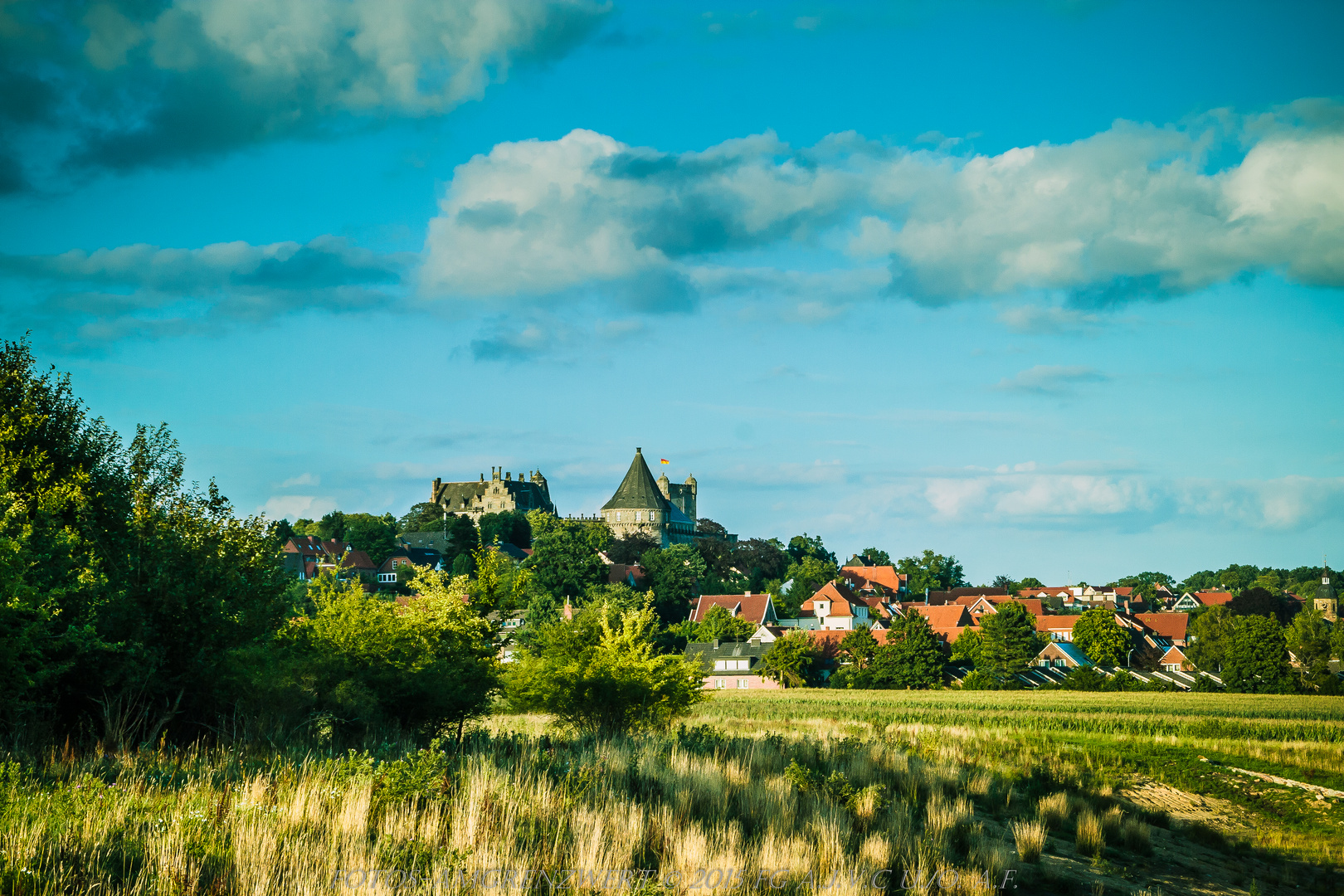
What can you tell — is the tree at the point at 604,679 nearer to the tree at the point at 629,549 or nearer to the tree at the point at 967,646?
the tree at the point at 967,646

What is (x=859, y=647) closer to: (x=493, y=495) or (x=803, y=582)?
(x=803, y=582)

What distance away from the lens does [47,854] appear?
6.80 m

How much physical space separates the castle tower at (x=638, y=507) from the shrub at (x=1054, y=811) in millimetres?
139772

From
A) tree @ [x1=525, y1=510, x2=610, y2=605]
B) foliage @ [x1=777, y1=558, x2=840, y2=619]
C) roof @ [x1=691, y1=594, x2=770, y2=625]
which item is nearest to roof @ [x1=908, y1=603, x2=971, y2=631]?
roof @ [x1=691, y1=594, x2=770, y2=625]

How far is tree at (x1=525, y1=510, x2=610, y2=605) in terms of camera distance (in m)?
103

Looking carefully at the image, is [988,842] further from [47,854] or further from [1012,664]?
[1012,664]

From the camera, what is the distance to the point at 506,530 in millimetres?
145625

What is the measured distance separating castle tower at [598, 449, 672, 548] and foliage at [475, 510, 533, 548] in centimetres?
1451

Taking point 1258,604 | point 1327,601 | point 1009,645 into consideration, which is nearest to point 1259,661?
point 1009,645

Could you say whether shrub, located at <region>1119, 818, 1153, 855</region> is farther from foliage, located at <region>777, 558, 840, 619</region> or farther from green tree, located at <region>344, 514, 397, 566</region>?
green tree, located at <region>344, 514, 397, 566</region>

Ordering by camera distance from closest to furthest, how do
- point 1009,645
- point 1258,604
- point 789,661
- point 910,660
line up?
point 910,660 < point 789,661 < point 1009,645 < point 1258,604

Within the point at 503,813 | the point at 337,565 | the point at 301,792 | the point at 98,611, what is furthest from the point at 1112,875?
the point at 337,565

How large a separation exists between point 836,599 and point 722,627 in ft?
80.5

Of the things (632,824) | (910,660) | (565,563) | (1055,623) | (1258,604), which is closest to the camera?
(632,824)
